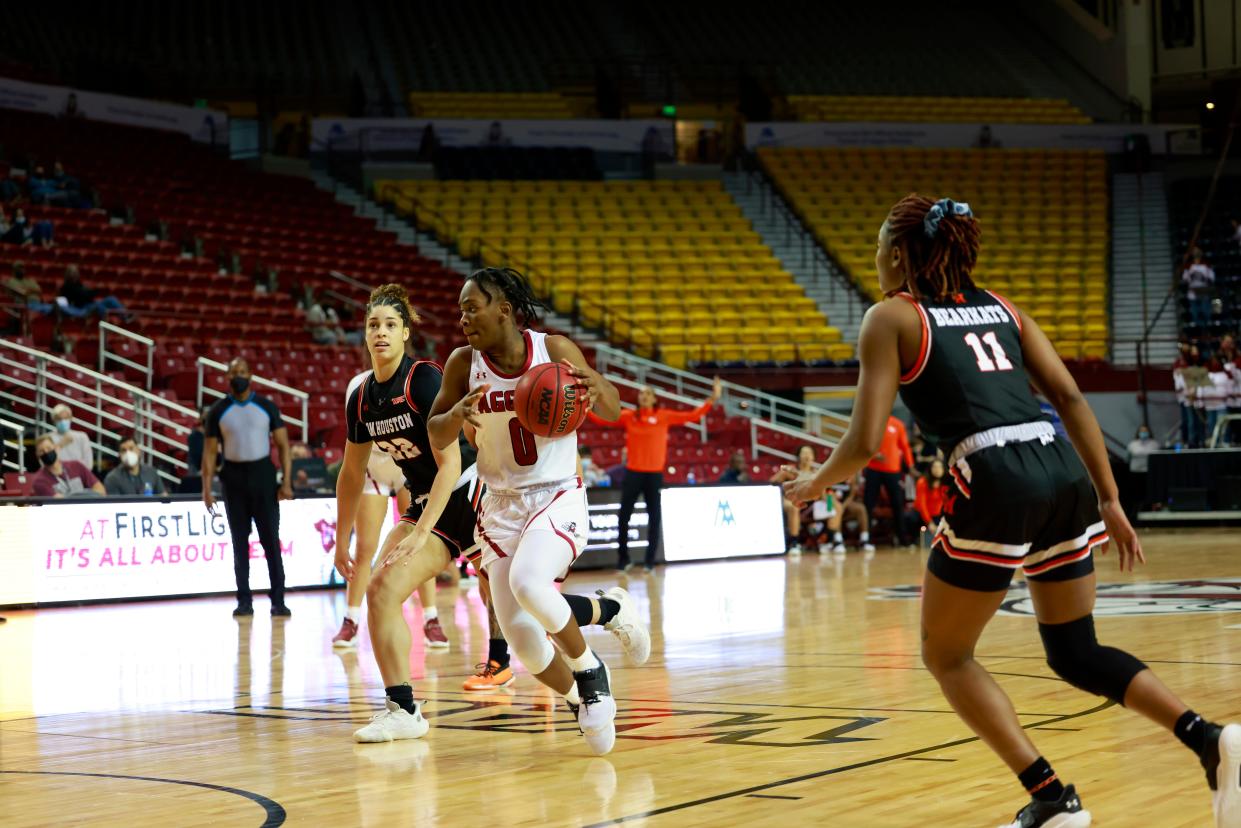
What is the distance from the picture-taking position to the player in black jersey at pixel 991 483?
3.83 metres

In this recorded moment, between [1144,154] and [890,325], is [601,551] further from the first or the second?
[1144,154]

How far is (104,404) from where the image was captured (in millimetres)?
17516

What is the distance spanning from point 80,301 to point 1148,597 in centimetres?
1351

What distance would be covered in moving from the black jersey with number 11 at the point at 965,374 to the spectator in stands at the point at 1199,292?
83.6ft

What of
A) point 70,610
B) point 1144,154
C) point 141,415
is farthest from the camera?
point 1144,154

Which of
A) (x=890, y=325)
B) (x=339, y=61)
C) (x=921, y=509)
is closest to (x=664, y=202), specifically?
(x=339, y=61)

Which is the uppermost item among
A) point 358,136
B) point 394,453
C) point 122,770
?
point 358,136

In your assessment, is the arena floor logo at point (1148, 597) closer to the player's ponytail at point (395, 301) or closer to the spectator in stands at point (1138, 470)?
the player's ponytail at point (395, 301)

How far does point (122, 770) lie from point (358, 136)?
27.1 metres

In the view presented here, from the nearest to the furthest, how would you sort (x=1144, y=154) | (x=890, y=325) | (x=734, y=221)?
(x=890, y=325), (x=734, y=221), (x=1144, y=154)

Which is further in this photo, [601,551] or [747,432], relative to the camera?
[747,432]

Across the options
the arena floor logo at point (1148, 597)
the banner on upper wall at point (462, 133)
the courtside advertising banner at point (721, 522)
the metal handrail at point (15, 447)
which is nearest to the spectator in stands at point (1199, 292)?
the banner on upper wall at point (462, 133)

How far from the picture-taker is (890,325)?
3.87 m

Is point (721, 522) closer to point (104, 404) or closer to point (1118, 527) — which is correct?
point (104, 404)
